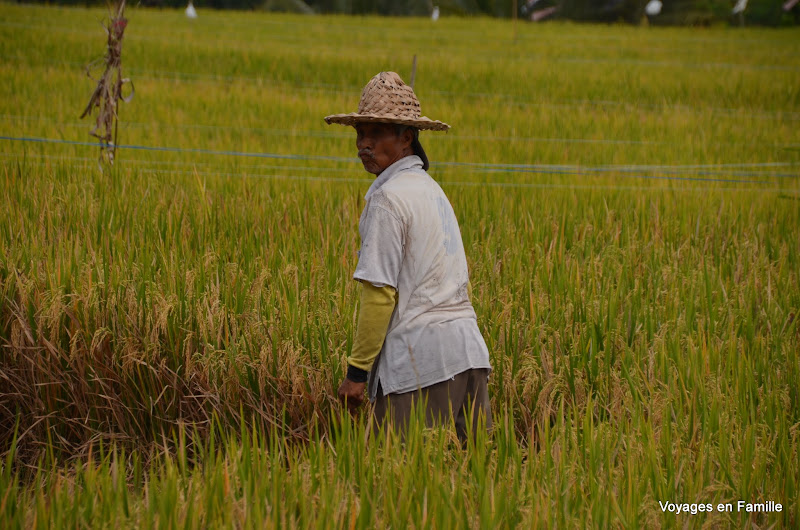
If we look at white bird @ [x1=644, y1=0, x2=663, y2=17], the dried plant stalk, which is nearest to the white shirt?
the dried plant stalk

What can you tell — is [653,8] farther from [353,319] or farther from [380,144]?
[380,144]

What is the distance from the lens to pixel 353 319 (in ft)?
11.3

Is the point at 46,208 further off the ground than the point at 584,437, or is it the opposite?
the point at 46,208

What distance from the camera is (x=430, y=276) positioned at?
2523 mm

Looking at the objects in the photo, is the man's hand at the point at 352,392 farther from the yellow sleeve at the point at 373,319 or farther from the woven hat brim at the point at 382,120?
the woven hat brim at the point at 382,120

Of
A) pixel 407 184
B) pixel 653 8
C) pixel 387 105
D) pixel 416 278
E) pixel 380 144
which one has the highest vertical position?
pixel 653 8

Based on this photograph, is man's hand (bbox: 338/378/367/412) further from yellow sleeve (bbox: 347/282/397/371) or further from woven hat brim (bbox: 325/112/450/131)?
woven hat brim (bbox: 325/112/450/131)

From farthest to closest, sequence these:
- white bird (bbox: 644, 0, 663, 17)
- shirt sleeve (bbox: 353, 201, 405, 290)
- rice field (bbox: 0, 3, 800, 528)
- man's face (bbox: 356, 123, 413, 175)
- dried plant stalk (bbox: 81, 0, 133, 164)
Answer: white bird (bbox: 644, 0, 663, 17), dried plant stalk (bbox: 81, 0, 133, 164), man's face (bbox: 356, 123, 413, 175), shirt sleeve (bbox: 353, 201, 405, 290), rice field (bbox: 0, 3, 800, 528)

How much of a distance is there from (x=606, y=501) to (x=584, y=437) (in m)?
0.37

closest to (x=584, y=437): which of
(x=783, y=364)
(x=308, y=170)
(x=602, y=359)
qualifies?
(x=602, y=359)

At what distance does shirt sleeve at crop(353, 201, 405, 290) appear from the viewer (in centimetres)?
243

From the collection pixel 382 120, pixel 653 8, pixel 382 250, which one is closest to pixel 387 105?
pixel 382 120

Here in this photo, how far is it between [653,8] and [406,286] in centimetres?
1380

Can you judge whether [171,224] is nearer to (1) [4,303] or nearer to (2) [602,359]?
(1) [4,303]
